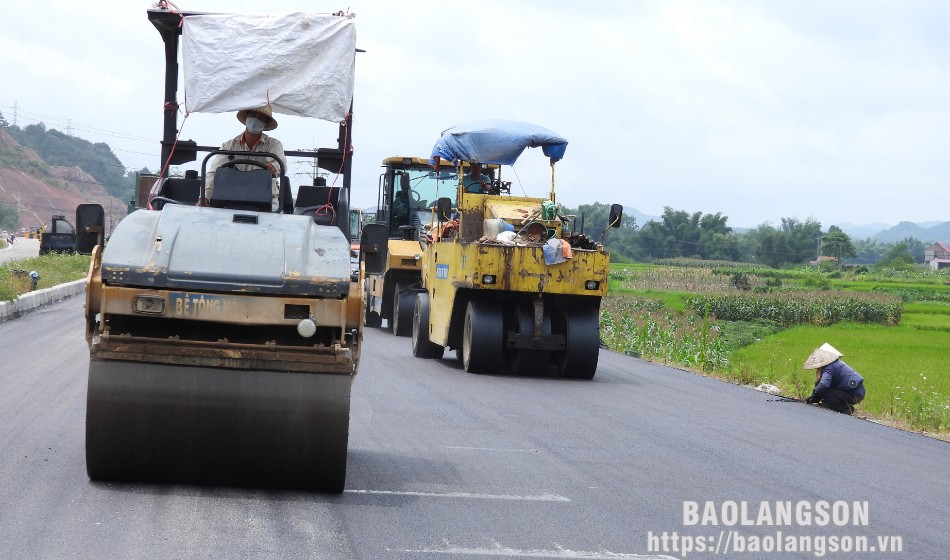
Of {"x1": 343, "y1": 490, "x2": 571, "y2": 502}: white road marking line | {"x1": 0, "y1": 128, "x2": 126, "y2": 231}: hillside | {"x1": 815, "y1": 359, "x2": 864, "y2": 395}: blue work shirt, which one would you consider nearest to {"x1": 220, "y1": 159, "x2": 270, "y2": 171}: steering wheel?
{"x1": 343, "y1": 490, "x2": 571, "y2": 502}: white road marking line

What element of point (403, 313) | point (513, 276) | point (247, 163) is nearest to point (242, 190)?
point (247, 163)

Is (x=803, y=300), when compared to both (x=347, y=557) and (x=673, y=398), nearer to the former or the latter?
(x=673, y=398)

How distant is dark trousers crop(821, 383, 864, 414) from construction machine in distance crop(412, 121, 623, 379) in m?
3.13

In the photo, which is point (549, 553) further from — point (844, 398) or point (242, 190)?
A: point (844, 398)

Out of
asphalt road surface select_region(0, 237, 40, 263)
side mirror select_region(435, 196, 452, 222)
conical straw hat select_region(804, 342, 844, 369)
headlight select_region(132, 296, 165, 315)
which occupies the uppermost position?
side mirror select_region(435, 196, 452, 222)

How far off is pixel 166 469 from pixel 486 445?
3.33 m

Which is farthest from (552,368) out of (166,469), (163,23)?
(166,469)

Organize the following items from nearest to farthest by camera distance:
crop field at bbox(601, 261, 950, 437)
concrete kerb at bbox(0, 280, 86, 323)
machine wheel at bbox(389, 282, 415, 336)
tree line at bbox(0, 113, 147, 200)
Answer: crop field at bbox(601, 261, 950, 437) → concrete kerb at bbox(0, 280, 86, 323) → machine wheel at bbox(389, 282, 415, 336) → tree line at bbox(0, 113, 147, 200)

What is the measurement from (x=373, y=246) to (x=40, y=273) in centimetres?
2929

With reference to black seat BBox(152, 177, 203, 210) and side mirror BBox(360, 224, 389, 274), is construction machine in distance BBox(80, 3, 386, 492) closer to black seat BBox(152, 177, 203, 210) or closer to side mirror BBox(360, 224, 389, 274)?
side mirror BBox(360, 224, 389, 274)

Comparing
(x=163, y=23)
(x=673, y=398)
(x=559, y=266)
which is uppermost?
(x=163, y=23)

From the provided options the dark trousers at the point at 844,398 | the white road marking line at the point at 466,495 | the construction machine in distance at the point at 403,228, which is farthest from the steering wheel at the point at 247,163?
the construction machine in distance at the point at 403,228

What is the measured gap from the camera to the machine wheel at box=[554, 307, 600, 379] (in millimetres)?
15898

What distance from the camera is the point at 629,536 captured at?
21.5ft
